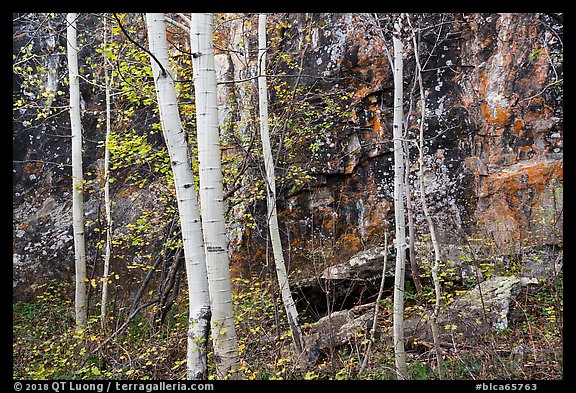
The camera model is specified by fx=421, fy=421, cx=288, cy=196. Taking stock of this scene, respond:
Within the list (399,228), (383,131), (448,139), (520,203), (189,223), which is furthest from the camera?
(383,131)

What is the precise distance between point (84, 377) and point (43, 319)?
288 cm

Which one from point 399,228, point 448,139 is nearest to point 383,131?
point 448,139

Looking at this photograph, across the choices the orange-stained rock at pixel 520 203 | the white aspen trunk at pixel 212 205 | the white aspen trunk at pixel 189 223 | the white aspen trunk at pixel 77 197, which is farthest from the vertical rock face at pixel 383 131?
the white aspen trunk at pixel 189 223

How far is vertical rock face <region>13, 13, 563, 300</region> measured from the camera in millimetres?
6691

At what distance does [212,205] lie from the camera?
351 cm

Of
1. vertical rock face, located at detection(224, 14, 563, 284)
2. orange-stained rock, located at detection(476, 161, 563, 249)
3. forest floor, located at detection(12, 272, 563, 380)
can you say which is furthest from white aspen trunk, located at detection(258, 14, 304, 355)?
orange-stained rock, located at detection(476, 161, 563, 249)

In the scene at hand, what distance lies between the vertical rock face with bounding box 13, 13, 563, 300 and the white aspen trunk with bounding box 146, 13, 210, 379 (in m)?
3.18

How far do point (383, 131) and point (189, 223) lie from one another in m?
4.94

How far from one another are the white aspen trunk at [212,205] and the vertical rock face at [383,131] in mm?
2910

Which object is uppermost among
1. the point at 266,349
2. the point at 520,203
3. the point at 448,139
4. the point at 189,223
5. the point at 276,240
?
the point at 448,139

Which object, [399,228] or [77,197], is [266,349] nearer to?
[399,228]

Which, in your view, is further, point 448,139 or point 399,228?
point 448,139

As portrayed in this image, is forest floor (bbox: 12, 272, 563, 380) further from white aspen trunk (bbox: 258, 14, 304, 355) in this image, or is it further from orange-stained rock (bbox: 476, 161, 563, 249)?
orange-stained rock (bbox: 476, 161, 563, 249)

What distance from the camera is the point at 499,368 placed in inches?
141
